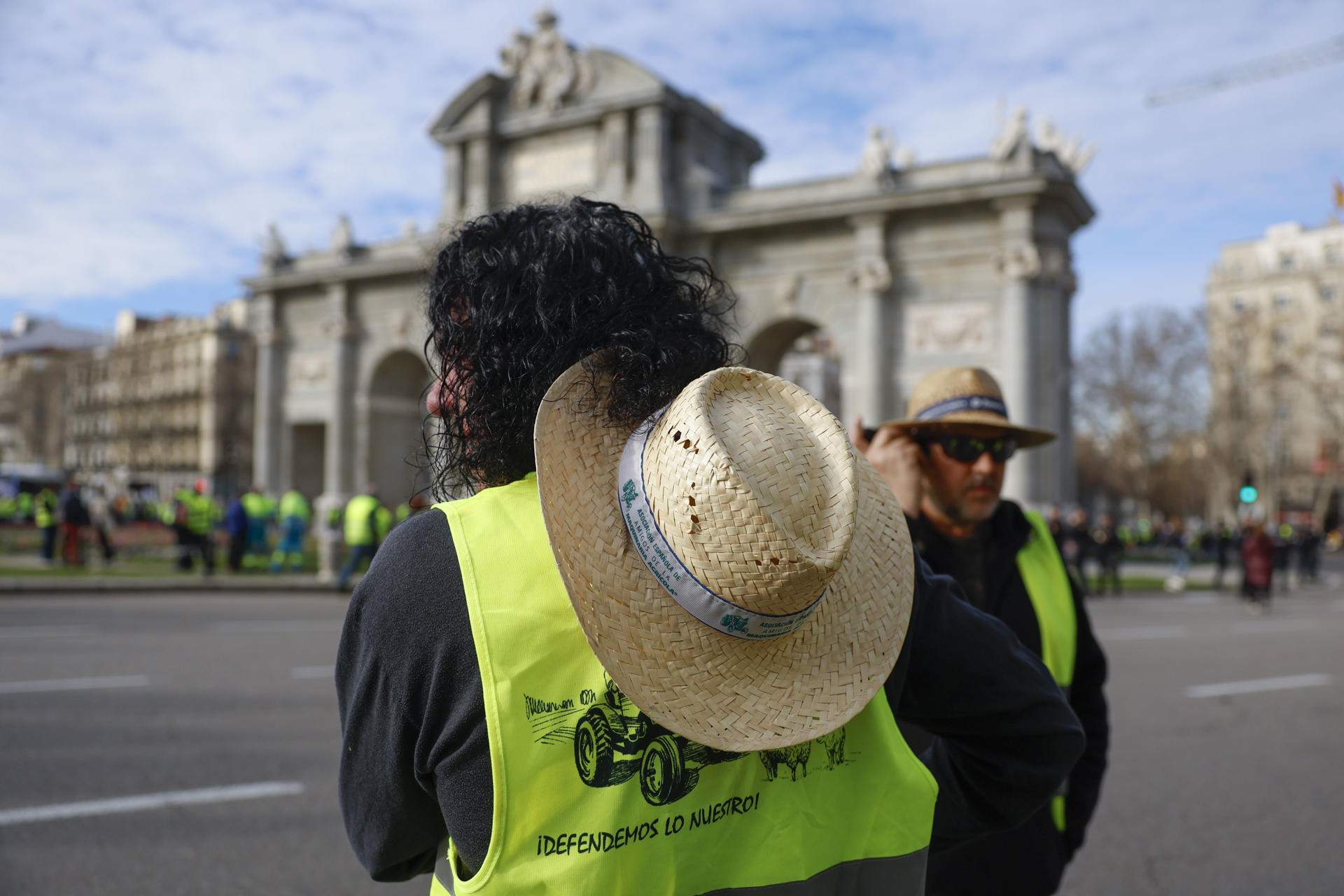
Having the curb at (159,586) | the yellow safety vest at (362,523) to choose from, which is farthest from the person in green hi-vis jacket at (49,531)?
the yellow safety vest at (362,523)

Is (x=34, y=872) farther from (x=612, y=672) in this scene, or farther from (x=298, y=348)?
(x=298, y=348)

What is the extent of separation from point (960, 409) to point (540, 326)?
6.28ft

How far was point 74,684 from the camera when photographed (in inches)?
325

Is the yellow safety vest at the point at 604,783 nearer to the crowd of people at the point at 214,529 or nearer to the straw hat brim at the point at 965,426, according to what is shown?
the straw hat brim at the point at 965,426

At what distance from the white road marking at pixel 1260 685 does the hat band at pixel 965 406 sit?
725 cm

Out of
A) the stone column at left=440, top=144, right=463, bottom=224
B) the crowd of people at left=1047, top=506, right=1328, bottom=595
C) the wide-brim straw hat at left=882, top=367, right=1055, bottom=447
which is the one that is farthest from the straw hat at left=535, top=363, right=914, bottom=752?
the stone column at left=440, top=144, right=463, bottom=224

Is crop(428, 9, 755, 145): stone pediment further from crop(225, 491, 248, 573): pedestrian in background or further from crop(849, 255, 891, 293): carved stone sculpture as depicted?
crop(225, 491, 248, 573): pedestrian in background

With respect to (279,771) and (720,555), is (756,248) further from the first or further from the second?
(720,555)

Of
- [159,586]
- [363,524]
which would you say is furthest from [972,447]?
[159,586]

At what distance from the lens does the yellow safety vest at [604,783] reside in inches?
53.7

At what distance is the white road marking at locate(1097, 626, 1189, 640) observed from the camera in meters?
13.9

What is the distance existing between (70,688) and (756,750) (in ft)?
26.8

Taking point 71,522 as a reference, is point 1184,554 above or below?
below

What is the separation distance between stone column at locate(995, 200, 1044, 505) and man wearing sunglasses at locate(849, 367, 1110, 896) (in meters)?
20.1
